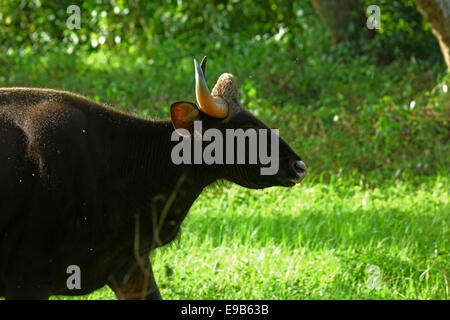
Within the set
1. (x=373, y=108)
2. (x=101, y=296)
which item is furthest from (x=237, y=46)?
(x=101, y=296)

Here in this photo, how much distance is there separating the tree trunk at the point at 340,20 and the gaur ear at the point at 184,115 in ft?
26.4

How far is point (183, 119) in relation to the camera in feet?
14.6

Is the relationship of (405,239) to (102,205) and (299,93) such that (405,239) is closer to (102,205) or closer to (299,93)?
(102,205)

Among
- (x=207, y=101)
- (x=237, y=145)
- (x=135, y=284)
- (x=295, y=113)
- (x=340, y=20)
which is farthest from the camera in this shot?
(x=340, y=20)

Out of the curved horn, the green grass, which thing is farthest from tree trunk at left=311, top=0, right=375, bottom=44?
the curved horn

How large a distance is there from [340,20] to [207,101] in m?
8.19

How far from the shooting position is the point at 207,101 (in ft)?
14.3

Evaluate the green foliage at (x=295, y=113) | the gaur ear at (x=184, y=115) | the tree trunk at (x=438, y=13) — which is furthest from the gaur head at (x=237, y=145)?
the tree trunk at (x=438, y=13)

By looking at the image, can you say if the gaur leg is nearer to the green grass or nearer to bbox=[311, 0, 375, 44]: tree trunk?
the green grass

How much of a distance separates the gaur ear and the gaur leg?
79cm

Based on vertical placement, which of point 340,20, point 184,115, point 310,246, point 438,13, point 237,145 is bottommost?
point 310,246

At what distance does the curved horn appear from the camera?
4.23 m

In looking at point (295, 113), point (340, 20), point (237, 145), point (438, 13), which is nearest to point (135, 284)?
point (237, 145)

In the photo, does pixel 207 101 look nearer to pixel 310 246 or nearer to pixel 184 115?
pixel 184 115
